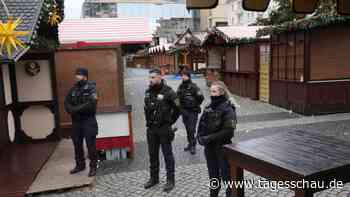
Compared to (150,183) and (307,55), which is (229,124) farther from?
(307,55)

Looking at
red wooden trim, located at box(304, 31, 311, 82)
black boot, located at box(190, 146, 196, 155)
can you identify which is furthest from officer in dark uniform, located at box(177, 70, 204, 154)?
red wooden trim, located at box(304, 31, 311, 82)

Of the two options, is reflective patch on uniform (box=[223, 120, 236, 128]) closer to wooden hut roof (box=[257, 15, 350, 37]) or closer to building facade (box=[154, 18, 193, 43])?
wooden hut roof (box=[257, 15, 350, 37])

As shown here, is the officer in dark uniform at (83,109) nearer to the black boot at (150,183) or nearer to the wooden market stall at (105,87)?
the wooden market stall at (105,87)

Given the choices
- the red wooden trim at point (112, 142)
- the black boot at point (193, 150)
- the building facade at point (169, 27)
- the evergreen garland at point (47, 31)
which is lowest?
the black boot at point (193, 150)

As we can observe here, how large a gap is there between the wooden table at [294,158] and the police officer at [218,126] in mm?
340

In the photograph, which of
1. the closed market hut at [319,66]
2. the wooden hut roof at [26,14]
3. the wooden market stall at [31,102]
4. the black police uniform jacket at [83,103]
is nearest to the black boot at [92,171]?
the black police uniform jacket at [83,103]

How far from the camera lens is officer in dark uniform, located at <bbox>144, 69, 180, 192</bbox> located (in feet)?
15.8

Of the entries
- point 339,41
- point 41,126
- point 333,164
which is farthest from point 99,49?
point 339,41

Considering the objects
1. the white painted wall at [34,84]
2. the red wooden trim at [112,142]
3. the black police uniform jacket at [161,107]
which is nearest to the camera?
the black police uniform jacket at [161,107]

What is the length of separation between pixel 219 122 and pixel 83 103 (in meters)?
2.30

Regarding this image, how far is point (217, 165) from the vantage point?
4293 millimetres

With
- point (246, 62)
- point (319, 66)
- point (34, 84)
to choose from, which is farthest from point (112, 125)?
point (246, 62)

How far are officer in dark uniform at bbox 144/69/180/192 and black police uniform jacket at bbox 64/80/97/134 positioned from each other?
94 centimetres

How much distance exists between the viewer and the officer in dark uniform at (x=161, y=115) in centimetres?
481
